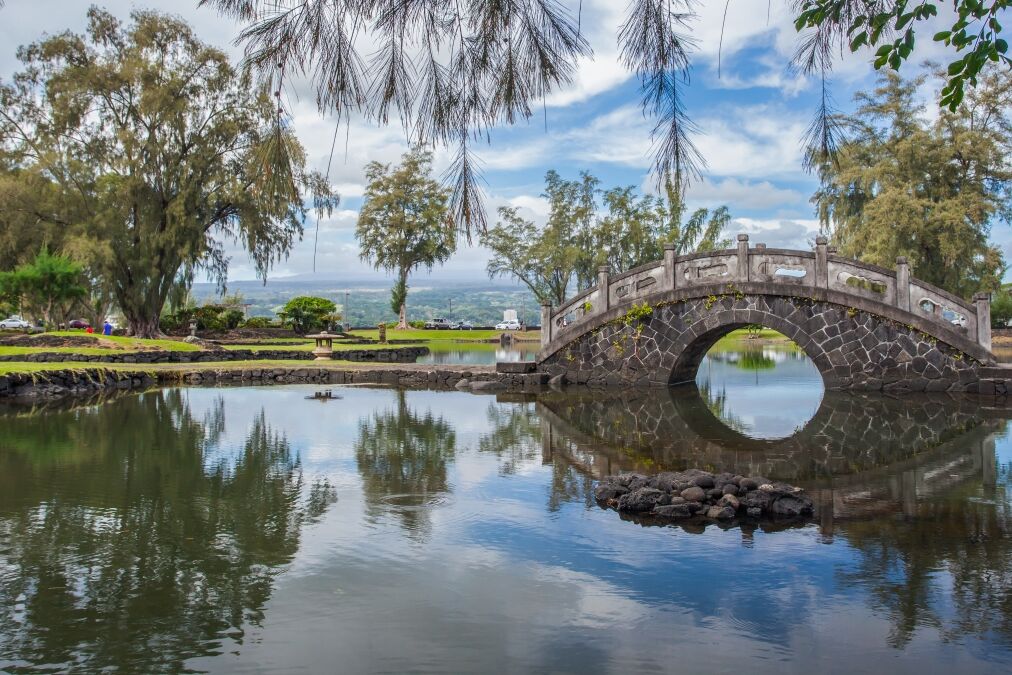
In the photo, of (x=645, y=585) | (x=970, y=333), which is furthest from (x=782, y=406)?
(x=645, y=585)

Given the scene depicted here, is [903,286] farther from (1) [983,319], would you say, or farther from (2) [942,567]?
(2) [942,567]

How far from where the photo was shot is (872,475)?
29.7 feet

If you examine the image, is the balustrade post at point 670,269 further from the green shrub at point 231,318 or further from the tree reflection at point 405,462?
the green shrub at point 231,318

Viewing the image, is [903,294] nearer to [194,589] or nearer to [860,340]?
[860,340]

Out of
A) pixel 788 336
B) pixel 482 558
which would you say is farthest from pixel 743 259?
pixel 482 558

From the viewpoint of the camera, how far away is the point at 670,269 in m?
19.3

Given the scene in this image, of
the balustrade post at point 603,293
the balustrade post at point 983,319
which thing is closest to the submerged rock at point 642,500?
the balustrade post at point 983,319

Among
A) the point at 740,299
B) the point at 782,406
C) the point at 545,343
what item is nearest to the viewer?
the point at 782,406

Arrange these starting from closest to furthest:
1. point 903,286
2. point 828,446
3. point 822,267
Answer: point 828,446 → point 903,286 → point 822,267

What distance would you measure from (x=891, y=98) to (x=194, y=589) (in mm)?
32405

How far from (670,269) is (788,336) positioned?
3.12 meters

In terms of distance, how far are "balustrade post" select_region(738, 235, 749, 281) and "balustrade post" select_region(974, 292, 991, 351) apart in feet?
15.0

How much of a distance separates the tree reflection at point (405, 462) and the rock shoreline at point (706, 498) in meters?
1.82

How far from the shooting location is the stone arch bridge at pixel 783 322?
16750mm
